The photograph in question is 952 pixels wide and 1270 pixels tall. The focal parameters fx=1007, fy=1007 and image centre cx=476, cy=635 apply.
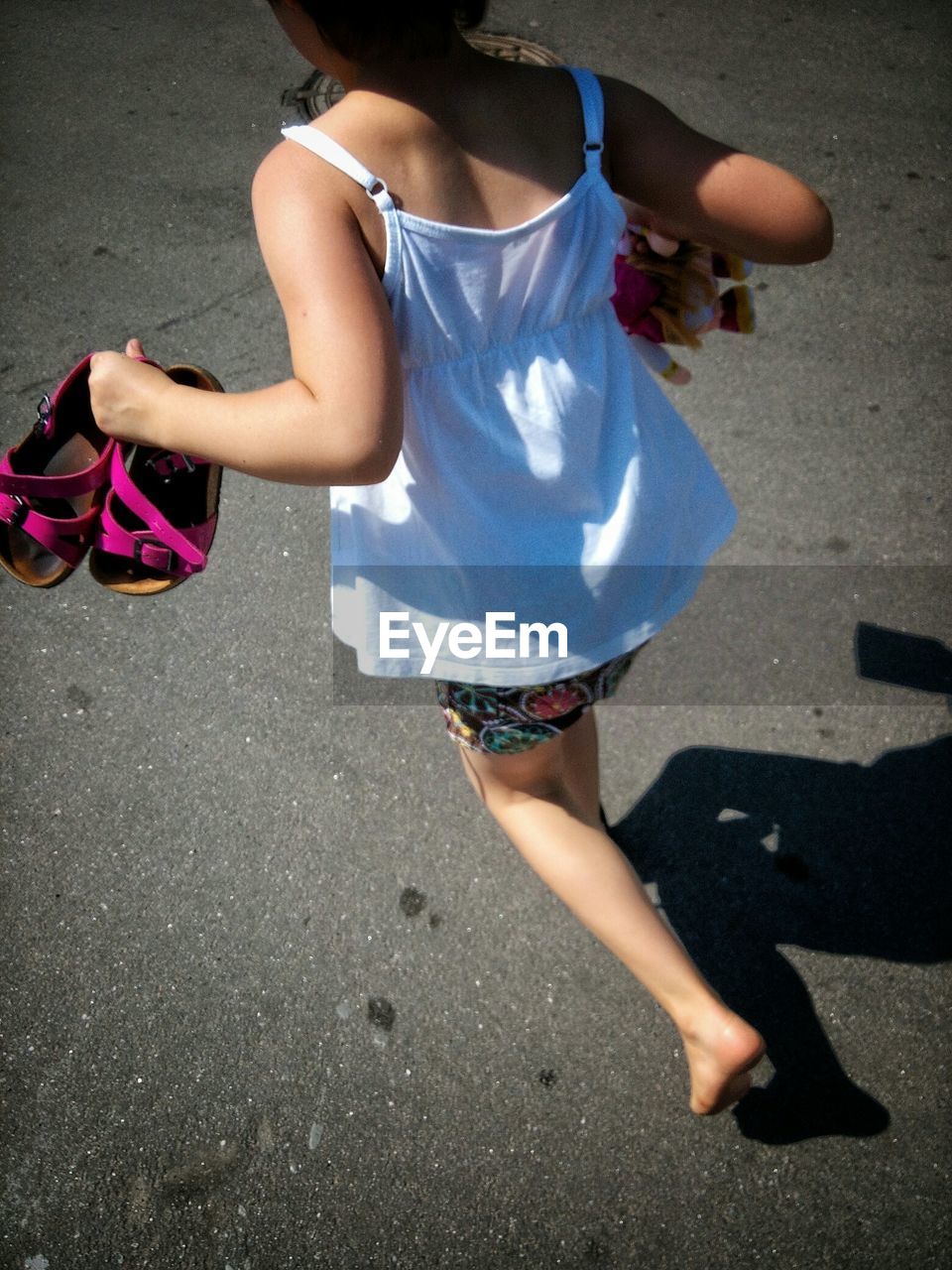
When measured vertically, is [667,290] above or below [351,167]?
below

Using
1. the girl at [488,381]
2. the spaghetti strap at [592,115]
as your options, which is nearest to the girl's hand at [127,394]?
the girl at [488,381]

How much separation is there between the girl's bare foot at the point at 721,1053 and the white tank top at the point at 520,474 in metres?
0.65

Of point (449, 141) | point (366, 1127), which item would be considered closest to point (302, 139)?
point (449, 141)

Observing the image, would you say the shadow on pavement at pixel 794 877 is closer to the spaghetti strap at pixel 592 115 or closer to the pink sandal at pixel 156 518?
the pink sandal at pixel 156 518

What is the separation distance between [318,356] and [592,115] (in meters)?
0.48

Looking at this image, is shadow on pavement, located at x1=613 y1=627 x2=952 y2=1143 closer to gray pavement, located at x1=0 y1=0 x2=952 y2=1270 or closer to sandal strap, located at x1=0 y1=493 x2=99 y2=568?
gray pavement, located at x1=0 y1=0 x2=952 y2=1270

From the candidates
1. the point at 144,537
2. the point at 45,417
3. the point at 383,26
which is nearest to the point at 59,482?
the point at 144,537

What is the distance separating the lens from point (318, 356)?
108 cm

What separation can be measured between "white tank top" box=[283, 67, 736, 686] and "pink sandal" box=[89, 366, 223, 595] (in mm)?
331

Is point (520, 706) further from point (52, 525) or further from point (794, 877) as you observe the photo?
point (794, 877)

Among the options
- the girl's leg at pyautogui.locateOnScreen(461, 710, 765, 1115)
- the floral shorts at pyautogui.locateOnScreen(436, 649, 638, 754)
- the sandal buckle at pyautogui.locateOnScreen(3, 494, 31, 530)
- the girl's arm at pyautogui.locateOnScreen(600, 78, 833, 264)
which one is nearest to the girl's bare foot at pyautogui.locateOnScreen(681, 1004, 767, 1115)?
the girl's leg at pyautogui.locateOnScreen(461, 710, 765, 1115)

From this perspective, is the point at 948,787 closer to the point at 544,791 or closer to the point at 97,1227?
the point at 544,791

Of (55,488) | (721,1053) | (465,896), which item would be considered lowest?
(465,896)

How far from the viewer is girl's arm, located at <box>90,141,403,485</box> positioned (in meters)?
1.06
